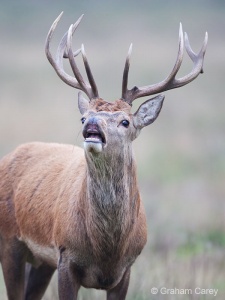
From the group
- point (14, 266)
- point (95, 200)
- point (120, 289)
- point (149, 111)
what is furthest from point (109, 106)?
point (14, 266)

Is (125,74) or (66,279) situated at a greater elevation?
(125,74)

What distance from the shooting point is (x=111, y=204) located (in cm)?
884

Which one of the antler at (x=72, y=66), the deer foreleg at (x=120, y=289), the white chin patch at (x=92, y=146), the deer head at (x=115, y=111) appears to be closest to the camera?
the white chin patch at (x=92, y=146)

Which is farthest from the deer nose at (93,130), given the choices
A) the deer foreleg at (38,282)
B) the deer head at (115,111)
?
the deer foreleg at (38,282)

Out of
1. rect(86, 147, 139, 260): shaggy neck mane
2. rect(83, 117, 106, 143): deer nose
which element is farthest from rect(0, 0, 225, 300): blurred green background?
rect(83, 117, 106, 143): deer nose

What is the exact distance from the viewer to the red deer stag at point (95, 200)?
28.5 feet

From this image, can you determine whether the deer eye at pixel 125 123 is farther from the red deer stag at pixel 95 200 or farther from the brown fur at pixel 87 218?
the brown fur at pixel 87 218

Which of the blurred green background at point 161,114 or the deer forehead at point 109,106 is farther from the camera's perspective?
the blurred green background at point 161,114

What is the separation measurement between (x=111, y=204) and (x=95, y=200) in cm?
12

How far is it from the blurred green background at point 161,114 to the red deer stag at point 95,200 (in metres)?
0.76

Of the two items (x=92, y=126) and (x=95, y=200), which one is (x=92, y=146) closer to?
Result: (x=92, y=126)

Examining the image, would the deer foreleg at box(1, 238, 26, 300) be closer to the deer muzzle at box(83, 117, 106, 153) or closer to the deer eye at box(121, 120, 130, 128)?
the deer eye at box(121, 120, 130, 128)

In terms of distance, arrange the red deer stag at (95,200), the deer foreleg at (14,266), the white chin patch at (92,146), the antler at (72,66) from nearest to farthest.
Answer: the white chin patch at (92,146), the red deer stag at (95,200), the antler at (72,66), the deer foreleg at (14,266)

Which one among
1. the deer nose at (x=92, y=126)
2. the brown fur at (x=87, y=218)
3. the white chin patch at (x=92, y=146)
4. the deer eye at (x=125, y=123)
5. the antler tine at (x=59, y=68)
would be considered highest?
the antler tine at (x=59, y=68)
